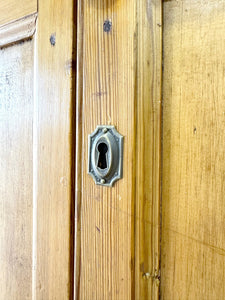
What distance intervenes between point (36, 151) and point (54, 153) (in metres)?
0.05

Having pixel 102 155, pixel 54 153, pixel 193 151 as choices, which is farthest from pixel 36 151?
pixel 193 151

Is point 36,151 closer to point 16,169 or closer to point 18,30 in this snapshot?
point 16,169

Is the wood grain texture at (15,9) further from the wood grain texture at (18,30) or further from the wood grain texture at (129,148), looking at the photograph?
the wood grain texture at (129,148)

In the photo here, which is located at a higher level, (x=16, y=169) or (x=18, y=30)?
(x=18, y=30)

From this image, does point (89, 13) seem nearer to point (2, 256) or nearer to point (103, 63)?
point (103, 63)

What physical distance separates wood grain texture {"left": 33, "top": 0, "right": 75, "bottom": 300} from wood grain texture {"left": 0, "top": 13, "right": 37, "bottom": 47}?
22mm

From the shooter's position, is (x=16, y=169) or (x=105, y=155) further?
(x=16, y=169)

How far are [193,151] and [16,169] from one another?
1.15ft

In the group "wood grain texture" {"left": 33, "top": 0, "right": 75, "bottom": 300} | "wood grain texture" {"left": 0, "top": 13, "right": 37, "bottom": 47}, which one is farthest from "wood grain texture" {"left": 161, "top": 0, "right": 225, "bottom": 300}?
"wood grain texture" {"left": 0, "top": 13, "right": 37, "bottom": 47}

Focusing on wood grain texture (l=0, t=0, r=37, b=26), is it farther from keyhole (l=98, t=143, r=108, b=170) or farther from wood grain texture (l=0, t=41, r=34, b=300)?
keyhole (l=98, t=143, r=108, b=170)

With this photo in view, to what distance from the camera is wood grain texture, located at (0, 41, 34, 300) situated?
0.49 meters

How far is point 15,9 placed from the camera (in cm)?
51

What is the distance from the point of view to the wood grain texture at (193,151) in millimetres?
A: 298

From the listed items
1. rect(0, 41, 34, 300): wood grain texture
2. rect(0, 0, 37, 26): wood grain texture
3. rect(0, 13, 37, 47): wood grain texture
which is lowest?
rect(0, 41, 34, 300): wood grain texture
